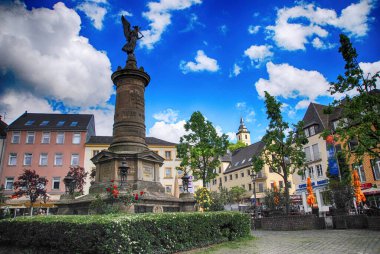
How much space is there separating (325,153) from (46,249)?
125 feet

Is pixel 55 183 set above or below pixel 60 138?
below

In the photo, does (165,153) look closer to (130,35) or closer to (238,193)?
(238,193)

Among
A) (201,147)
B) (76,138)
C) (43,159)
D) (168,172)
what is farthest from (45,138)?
(201,147)

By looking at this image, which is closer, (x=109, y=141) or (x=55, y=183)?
(x=55, y=183)

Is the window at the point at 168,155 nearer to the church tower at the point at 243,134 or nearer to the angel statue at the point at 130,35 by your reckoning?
the angel statue at the point at 130,35

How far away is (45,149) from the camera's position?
43.2 metres

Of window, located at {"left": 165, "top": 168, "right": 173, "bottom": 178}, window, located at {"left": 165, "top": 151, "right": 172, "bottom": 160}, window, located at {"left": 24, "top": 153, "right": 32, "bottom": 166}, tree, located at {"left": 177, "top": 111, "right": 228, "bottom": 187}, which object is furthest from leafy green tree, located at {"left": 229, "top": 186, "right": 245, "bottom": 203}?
window, located at {"left": 24, "top": 153, "right": 32, "bottom": 166}

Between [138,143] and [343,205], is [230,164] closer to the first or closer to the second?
[343,205]

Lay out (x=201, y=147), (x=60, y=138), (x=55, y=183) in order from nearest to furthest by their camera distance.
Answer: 1. (x=201, y=147)
2. (x=55, y=183)
3. (x=60, y=138)

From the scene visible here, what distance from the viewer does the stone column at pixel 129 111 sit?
16.2 m

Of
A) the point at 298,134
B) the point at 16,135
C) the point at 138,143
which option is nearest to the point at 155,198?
the point at 138,143

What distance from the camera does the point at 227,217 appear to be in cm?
1141

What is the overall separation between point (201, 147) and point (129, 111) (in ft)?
52.2

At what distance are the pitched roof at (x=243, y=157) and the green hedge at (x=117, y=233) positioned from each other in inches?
1955
